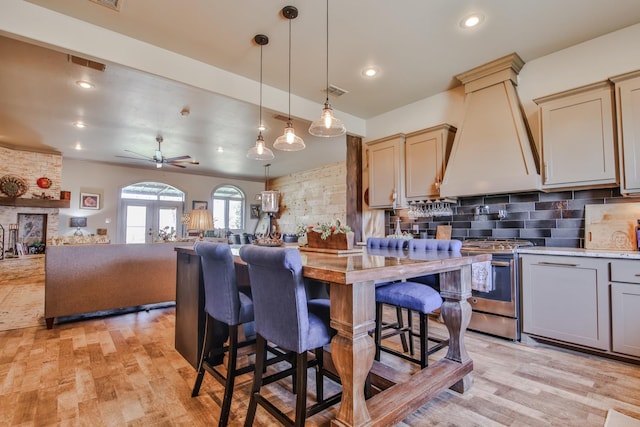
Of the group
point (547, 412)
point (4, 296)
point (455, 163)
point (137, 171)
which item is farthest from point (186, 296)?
point (137, 171)

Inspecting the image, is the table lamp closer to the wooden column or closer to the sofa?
the sofa

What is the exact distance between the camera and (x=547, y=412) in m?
1.80

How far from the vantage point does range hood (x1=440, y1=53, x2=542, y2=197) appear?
10.4 feet

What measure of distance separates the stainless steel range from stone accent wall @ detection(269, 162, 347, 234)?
14.0 feet

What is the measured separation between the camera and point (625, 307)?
7.85ft

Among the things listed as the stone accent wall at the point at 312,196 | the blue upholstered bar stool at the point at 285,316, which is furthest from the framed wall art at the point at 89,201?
the blue upholstered bar stool at the point at 285,316

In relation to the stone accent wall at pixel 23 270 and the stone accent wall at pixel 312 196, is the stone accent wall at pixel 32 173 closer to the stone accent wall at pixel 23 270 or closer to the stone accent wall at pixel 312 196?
the stone accent wall at pixel 23 270

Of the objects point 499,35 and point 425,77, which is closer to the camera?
point 499,35

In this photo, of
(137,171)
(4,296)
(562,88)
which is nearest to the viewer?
(562,88)

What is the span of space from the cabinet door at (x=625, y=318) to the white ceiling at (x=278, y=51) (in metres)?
2.33

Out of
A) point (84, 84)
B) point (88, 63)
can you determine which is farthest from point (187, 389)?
point (84, 84)

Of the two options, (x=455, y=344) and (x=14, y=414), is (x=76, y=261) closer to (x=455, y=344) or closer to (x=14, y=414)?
(x=14, y=414)

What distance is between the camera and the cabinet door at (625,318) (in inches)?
92.5

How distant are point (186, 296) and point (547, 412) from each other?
2560 millimetres
